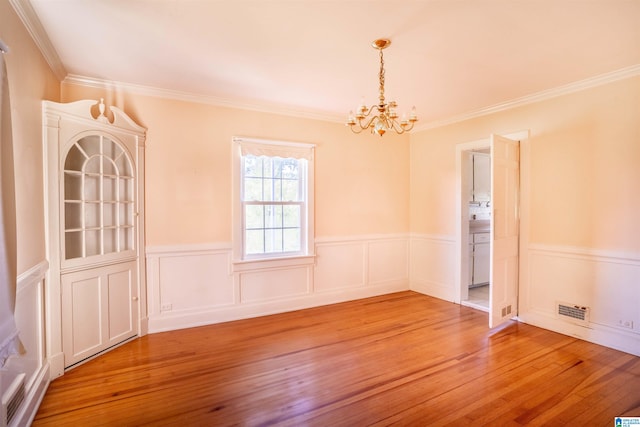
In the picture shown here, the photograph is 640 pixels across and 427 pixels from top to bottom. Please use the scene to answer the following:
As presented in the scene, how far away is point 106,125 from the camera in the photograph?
302 cm

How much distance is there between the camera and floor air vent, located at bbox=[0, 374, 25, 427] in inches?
70.7

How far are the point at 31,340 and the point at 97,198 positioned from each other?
4.28 feet

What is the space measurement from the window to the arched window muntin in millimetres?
1137

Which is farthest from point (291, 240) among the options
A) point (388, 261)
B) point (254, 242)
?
point (388, 261)

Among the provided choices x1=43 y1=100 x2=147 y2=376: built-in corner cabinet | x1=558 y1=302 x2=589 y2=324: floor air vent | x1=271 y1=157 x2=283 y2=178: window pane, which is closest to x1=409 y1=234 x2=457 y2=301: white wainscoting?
x1=558 y1=302 x2=589 y2=324: floor air vent

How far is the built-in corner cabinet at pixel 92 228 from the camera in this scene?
2.64m

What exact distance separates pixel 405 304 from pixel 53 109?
4385mm

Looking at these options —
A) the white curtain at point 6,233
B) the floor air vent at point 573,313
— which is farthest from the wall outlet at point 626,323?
the white curtain at point 6,233

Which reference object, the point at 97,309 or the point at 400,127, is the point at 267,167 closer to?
the point at 400,127

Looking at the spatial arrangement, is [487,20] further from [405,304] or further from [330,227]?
[405,304]

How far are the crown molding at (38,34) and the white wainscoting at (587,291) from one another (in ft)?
16.2

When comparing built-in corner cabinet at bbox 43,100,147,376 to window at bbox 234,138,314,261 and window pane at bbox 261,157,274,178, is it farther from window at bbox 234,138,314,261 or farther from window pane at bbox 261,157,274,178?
window pane at bbox 261,157,274,178

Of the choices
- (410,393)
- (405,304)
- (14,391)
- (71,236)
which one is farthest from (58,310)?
(405,304)

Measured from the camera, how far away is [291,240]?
440 centimetres
